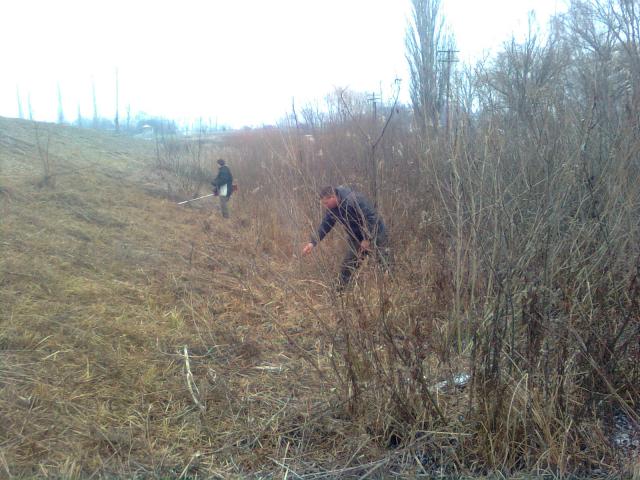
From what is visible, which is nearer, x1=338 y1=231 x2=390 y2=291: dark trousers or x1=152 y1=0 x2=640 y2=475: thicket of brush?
x1=152 y1=0 x2=640 y2=475: thicket of brush

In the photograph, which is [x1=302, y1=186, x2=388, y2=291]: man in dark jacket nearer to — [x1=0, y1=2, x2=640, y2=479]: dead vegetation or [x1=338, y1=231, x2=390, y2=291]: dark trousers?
[x1=338, y1=231, x2=390, y2=291]: dark trousers

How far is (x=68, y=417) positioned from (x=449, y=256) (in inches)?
99.8

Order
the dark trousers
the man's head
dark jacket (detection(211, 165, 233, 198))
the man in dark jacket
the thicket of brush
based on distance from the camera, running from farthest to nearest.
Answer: dark jacket (detection(211, 165, 233, 198)), the man's head, the man in dark jacket, the dark trousers, the thicket of brush

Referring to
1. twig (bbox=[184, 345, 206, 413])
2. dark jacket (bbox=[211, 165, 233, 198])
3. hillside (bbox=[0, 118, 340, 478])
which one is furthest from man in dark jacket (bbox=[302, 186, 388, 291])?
dark jacket (bbox=[211, 165, 233, 198])

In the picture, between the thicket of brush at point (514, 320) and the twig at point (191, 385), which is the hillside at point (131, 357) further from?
the thicket of brush at point (514, 320)

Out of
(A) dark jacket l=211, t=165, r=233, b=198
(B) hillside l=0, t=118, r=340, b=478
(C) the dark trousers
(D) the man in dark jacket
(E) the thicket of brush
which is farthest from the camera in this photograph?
(A) dark jacket l=211, t=165, r=233, b=198

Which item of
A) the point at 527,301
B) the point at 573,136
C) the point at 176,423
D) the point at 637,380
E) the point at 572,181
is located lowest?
the point at 176,423

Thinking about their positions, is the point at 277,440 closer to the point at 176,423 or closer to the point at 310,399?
the point at 310,399

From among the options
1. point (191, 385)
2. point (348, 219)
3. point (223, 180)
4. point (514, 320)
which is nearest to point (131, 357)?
point (191, 385)

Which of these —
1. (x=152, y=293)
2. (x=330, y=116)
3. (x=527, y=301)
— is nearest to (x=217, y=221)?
(x=330, y=116)

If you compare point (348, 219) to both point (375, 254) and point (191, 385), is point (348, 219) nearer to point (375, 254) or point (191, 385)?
point (375, 254)

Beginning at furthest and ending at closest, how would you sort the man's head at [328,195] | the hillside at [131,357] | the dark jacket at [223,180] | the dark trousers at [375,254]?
the dark jacket at [223,180]
the man's head at [328,195]
the dark trousers at [375,254]
the hillside at [131,357]

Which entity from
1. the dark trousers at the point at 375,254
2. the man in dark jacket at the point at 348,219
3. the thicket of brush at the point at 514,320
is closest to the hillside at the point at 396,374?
the thicket of brush at the point at 514,320

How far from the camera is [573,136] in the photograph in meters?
3.97
